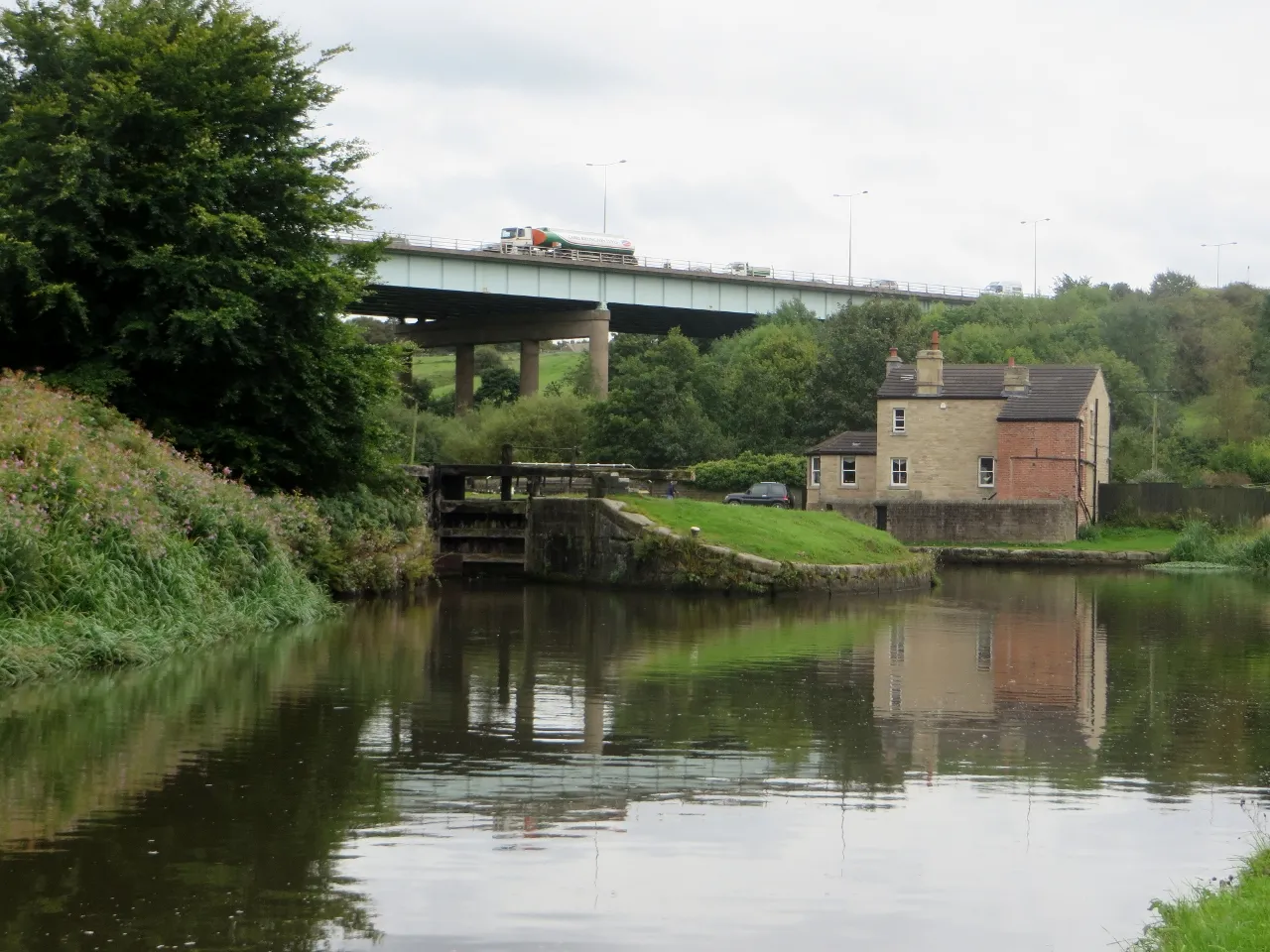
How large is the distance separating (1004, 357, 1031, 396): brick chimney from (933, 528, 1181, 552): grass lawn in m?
6.73

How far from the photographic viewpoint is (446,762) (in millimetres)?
12766

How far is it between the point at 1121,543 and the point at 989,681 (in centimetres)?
4038

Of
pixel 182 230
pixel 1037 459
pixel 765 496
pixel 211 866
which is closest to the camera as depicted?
pixel 211 866

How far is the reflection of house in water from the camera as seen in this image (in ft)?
47.9

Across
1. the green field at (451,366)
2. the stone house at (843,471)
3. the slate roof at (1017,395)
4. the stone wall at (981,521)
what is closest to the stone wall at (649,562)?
the stone wall at (981,521)

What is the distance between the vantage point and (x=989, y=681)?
1952 cm

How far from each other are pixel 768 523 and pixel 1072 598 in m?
7.85

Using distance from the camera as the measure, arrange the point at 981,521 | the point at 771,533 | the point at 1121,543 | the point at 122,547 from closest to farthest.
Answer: the point at 122,547 < the point at 771,533 < the point at 1121,543 < the point at 981,521

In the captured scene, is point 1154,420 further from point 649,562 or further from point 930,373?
point 649,562

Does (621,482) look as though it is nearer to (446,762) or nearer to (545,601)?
(545,601)

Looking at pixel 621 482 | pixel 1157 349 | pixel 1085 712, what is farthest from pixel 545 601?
pixel 1157 349

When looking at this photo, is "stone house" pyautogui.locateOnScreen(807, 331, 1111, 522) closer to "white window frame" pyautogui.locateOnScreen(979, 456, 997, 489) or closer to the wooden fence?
"white window frame" pyautogui.locateOnScreen(979, 456, 997, 489)

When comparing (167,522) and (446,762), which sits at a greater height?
(167,522)

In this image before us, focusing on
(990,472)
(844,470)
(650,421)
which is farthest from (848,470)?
(650,421)
